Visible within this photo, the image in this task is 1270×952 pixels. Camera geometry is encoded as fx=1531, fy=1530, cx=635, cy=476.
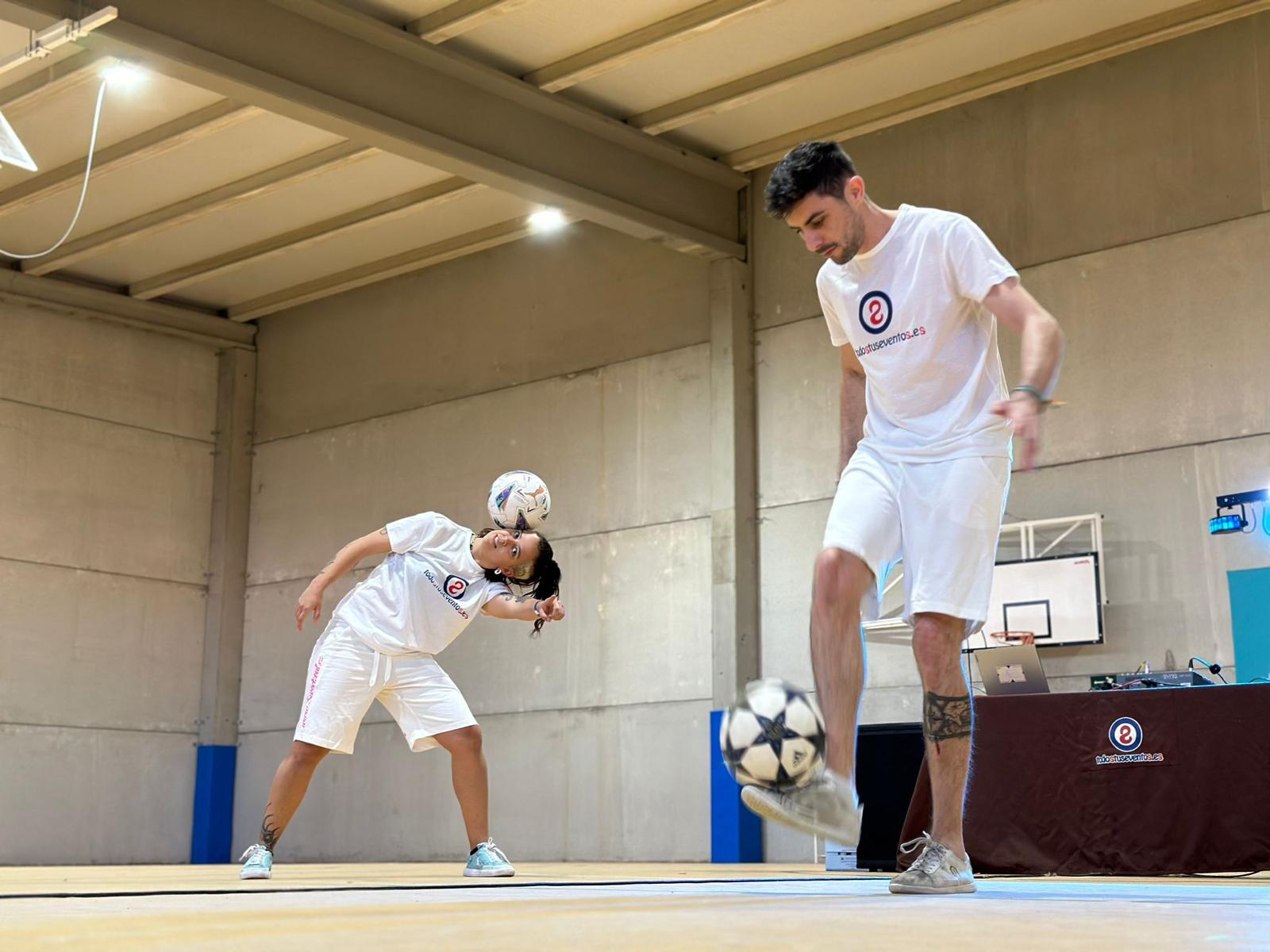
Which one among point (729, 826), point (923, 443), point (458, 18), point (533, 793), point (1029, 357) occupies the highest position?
point (458, 18)

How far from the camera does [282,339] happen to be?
53.0 ft

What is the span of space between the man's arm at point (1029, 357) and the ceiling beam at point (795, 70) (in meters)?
6.60

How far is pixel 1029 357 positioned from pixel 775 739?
1.16 meters

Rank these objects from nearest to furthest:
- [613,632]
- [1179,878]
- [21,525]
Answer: [1179,878], [613,632], [21,525]

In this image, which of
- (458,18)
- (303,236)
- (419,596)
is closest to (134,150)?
(303,236)

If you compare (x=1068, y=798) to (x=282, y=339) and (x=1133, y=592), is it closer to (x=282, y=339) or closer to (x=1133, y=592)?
(x=1133, y=592)

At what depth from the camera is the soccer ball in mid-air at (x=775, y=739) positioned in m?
3.51

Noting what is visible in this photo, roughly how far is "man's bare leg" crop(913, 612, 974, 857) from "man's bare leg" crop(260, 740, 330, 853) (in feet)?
10.9

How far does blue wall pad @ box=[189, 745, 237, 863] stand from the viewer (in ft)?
49.7

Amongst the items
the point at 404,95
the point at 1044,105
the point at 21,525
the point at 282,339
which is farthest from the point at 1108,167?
the point at 21,525

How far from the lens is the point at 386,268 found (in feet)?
48.9

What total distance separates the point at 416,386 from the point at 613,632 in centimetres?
342

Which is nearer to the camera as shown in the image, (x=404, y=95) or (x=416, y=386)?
(x=404, y=95)

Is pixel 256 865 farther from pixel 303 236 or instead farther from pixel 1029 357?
pixel 303 236
